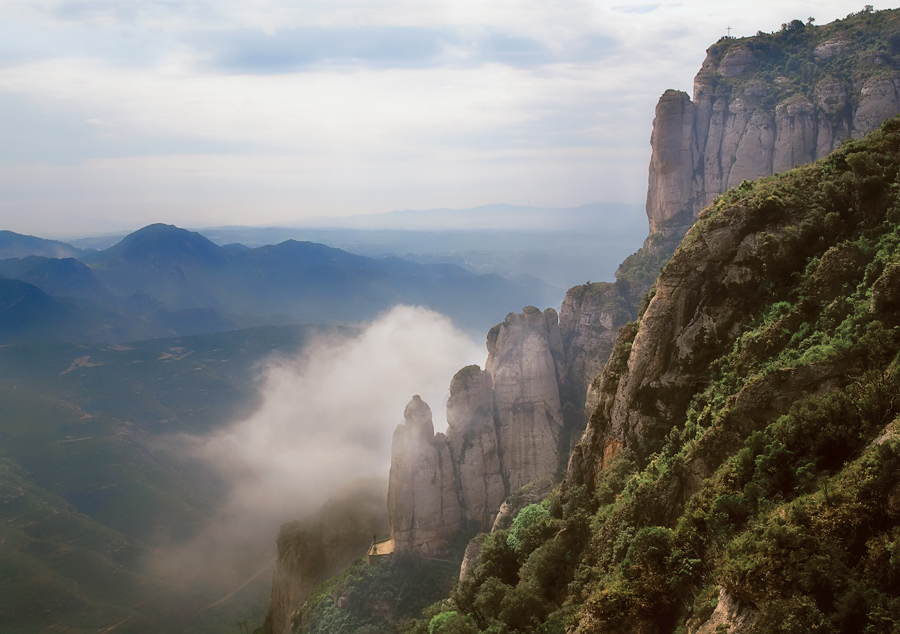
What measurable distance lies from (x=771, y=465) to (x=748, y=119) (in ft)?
194

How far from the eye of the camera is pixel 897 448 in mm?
13828

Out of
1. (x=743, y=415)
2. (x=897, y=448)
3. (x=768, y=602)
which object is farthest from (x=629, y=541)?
(x=897, y=448)

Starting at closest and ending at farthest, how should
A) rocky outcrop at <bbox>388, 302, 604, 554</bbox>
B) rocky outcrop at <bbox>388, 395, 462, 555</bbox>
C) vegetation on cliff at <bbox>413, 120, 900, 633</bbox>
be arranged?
vegetation on cliff at <bbox>413, 120, 900, 633</bbox> → rocky outcrop at <bbox>388, 395, 462, 555</bbox> → rocky outcrop at <bbox>388, 302, 604, 554</bbox>

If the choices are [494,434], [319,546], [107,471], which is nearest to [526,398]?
[494,434]

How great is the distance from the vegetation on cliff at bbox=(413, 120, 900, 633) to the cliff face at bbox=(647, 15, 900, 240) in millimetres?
42270

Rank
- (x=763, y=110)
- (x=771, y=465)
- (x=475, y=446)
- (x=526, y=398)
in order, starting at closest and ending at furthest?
(x=771, y=465) < (x=475, y=446) < (x=526, y=398) < (x=763, y=110)

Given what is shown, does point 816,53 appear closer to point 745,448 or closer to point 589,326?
point 589,326

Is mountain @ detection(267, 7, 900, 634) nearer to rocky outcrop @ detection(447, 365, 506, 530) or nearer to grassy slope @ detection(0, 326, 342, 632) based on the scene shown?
rocky outcrop @ detection(447, 365, 506, 530)

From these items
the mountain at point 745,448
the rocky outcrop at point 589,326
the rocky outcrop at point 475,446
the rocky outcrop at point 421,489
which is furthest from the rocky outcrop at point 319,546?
the rocky outcrop at point 589,326

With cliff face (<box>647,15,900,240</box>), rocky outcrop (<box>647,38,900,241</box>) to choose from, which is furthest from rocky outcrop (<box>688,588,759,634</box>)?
rocky outcrop (<box>647,38,900,241</box>)

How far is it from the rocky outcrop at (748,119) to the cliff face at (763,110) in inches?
3.6

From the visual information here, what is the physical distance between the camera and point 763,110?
66.6 m

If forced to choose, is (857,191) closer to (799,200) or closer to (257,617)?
(799,200)

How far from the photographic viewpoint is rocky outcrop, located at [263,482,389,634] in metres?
56.6
